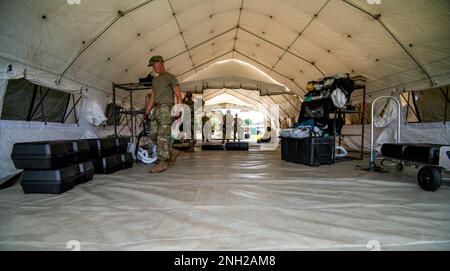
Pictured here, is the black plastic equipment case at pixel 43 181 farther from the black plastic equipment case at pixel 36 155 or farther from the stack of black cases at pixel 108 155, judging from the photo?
the stack of black cases at pixel 108 155

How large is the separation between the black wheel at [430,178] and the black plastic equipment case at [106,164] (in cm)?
347

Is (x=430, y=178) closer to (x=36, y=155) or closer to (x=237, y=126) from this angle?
(x=36, y=155)

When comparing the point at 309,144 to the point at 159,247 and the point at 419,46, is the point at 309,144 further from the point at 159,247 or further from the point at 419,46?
the point at 159,247

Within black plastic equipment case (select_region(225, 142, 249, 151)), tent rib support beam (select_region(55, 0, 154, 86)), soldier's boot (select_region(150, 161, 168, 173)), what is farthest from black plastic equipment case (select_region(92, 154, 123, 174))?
black plastic equipment case (select_region(225, 142, 249, 151))

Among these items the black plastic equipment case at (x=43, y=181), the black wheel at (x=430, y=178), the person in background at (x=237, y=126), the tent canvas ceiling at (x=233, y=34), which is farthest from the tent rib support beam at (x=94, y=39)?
the person in background at (x=237, y=126)

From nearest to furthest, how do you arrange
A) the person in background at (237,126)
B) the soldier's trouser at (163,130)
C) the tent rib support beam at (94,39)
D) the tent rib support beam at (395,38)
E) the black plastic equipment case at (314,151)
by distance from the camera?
the soldier's trouser at (163,130) < the tent rib support beam at (94,39) < the black plastic equipment case at (314,151) < the tent rib support beam at (395,38) < the person in background at (237,126)

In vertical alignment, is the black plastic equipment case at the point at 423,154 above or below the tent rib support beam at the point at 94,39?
below

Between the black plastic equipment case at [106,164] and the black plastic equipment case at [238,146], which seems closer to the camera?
the black plastic equipment case at [106,164]

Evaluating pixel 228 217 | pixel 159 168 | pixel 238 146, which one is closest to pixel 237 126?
pixel 238 146

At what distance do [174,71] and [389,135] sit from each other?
20.4 ft

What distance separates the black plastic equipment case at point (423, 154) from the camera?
2.07m

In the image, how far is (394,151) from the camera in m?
2.63

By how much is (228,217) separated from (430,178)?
6.26 feet
